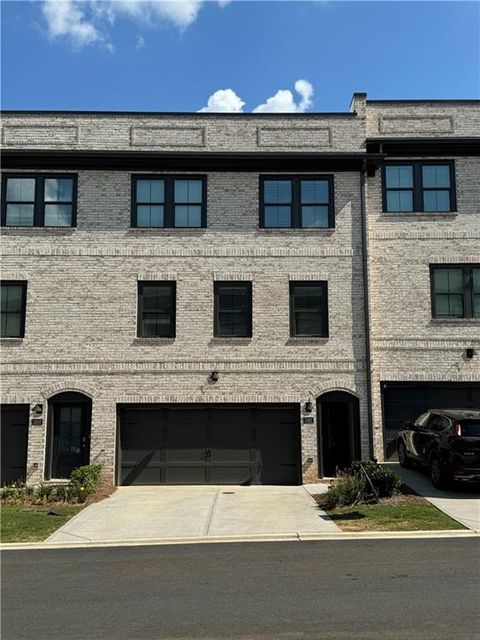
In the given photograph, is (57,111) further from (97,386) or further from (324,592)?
(324,592)

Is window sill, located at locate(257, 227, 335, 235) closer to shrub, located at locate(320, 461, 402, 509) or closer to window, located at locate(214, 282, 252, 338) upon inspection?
window, located at locate(214, 282, 252, 338)

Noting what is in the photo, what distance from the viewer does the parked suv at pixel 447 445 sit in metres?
12.6

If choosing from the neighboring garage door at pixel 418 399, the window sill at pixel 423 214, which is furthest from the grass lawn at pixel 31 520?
the window sill at pixel 423 214

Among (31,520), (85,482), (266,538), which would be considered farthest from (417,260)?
(31,520)

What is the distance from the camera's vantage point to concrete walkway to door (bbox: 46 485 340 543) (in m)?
10.8

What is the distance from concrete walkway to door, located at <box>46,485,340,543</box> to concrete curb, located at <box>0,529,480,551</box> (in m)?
0.20

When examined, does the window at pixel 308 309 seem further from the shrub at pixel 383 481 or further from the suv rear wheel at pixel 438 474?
the shrub at pixel 383 481

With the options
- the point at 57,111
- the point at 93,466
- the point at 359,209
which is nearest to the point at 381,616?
the point at 93,466

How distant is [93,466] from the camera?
15.0 m

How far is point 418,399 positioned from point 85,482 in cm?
936

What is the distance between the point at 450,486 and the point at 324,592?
292 inches

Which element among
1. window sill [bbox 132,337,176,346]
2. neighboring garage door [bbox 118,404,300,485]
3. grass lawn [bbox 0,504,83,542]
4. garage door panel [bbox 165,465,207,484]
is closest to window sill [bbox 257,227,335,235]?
window sill [bbox 132,337,176,346]

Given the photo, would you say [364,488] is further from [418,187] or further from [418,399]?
[418,187]

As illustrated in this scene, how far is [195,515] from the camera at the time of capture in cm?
1230
